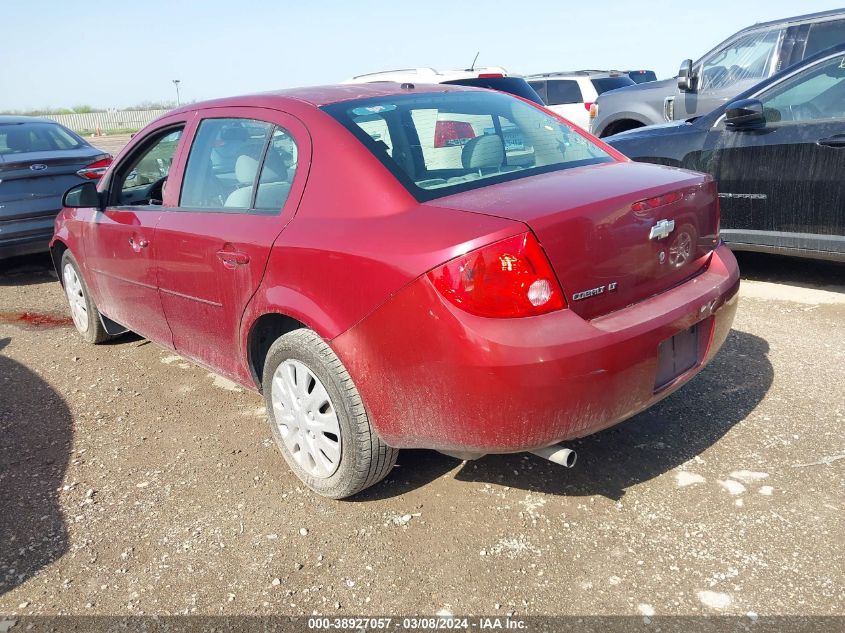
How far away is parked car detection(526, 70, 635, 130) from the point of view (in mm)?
14109

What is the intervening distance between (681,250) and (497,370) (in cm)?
102

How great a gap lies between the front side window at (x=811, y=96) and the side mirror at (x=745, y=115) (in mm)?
101

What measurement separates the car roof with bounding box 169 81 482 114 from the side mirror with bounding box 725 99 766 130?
2.60 meters

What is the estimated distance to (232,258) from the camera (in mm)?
3094

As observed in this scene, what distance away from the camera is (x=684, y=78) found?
8.34 metres

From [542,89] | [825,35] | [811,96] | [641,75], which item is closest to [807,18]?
[825,35]

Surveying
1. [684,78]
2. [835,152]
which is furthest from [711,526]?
[684,78]

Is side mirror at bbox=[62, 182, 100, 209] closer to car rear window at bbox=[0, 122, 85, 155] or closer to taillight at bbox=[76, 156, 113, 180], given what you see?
taillight at bbox=[76, 156, 113, 180]

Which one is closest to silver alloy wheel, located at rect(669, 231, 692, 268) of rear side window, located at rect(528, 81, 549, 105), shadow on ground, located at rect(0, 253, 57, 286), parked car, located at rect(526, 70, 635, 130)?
shadow on ground, located at rect(0, 253, 57, 286)

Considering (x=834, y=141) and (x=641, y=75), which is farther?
(x=641, y=75)

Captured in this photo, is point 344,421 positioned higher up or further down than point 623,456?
higher up

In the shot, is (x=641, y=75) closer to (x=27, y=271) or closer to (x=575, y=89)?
(x=575, y=89)

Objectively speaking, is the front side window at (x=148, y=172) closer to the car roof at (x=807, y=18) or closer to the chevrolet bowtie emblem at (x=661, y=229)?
the chevrolet bowtie emblem at (x=661, y=229)

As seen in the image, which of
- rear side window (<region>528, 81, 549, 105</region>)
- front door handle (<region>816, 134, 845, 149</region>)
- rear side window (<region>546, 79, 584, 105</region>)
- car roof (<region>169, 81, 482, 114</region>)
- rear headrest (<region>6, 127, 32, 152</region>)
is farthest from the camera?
rear side window (<region>528, 81, 549, 105</region>)
